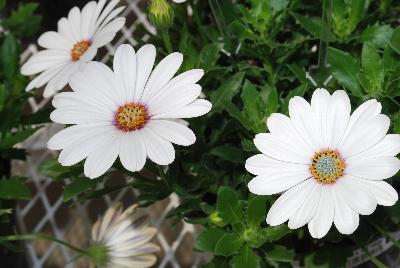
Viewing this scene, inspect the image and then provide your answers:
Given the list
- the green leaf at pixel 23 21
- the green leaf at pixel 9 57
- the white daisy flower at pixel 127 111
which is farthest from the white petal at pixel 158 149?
the green leaf at pixel 23 21

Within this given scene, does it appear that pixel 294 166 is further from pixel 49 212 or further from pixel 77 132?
pixel 49 212

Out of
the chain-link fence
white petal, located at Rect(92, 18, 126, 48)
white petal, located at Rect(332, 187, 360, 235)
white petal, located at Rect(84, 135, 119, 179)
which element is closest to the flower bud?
white petal, located at Rect(92, 18, 126, 48)

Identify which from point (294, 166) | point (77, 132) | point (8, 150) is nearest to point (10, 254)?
point (8, 150)

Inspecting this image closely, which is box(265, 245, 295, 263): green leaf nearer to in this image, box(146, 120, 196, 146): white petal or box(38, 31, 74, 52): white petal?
box(146, 120, 196, 146): white petal

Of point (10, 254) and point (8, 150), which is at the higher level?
point (8, 150)

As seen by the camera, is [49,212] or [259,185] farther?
[49,212]

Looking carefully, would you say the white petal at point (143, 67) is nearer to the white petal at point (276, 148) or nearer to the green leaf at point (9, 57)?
the white petal at point (276, 148)
